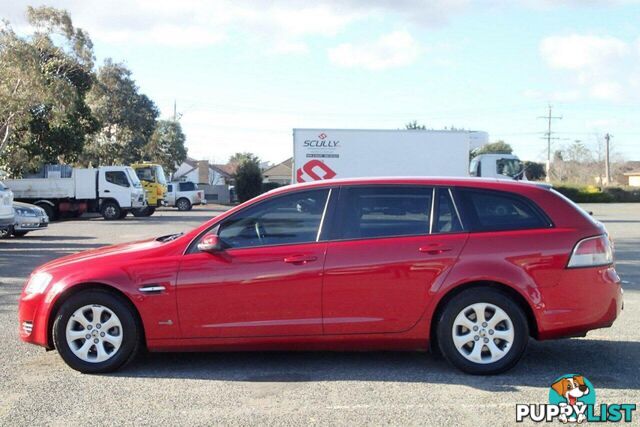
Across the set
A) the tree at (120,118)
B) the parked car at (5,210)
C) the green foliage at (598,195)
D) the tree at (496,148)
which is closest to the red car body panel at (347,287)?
the parked car at (5,210)

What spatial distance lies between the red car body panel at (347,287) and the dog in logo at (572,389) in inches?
16.0

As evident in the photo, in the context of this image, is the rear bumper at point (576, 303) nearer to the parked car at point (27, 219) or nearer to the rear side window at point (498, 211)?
the rear side window at point (498, 211)

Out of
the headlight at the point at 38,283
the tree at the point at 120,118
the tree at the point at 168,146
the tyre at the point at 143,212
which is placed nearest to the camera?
the headlight at the point at 38,283

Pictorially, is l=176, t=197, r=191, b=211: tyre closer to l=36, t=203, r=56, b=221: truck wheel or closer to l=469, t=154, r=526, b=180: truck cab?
l=36, t=203, r=56, b=221: truck wheel

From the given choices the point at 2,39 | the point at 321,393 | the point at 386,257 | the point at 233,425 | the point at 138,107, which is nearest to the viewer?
the point at 233,425

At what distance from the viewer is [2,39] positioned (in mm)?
29516

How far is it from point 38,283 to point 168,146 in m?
55.1

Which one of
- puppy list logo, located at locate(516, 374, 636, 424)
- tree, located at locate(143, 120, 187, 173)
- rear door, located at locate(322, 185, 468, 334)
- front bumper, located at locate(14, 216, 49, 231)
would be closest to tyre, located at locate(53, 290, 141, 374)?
rear door, located at locate(322, 185, 468, 334)

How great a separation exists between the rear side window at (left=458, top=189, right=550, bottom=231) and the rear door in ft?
0.62

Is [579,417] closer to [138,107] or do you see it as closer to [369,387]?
[369,387]

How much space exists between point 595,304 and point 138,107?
164ft

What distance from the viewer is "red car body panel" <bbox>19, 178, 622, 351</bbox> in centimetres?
569

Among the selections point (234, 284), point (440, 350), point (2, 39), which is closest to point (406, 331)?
point (440, 350)

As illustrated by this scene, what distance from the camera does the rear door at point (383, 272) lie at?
5699 millimetres
